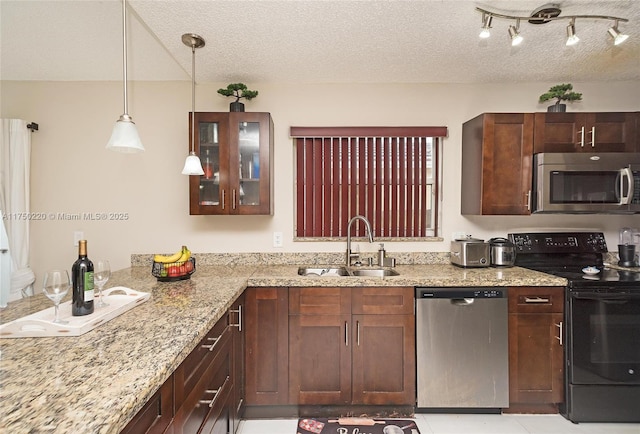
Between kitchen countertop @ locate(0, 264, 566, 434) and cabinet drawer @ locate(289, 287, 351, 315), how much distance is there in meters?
0.43

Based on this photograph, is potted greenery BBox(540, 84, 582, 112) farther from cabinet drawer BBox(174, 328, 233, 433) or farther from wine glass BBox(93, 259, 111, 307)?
wine glass BBox(93, 259, 111, 307)

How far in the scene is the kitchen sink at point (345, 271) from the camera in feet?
7.92

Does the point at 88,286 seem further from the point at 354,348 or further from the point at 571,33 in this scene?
the point at 571,33

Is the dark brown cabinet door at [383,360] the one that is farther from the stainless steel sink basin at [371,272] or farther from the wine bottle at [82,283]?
the wine bottle at [82,283]

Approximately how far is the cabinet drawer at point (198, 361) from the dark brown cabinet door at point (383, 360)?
89cm

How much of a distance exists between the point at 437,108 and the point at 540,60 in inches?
29.4

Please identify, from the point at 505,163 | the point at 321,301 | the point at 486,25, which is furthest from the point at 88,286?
the point at 505,163

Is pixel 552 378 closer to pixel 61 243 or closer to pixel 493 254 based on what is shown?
pixel 493 254

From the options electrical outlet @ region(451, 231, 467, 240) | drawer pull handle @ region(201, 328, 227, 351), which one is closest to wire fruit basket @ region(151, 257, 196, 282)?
drawer pull handle @ region(201, 328, 227, 351)

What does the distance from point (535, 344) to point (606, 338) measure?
406mm

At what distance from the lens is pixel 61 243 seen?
259cm

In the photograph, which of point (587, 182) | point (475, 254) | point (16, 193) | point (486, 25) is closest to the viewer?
point (486, 25)

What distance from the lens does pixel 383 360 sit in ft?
6.65

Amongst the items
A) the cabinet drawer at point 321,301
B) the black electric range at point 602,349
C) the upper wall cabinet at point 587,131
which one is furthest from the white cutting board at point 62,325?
the upper wall cabinet at point 587,131
